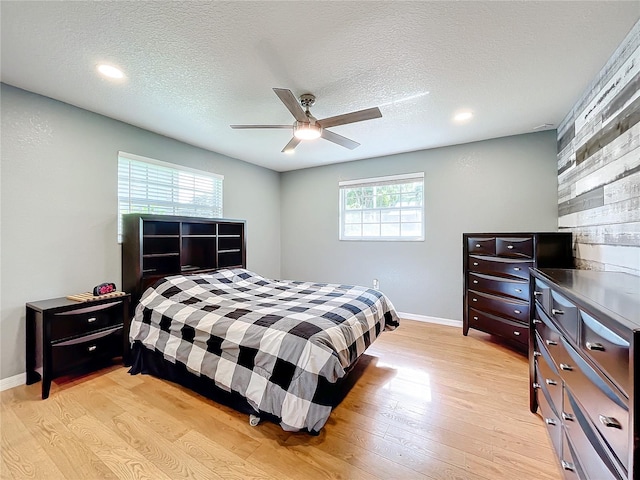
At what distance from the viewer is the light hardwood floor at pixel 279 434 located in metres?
1.55

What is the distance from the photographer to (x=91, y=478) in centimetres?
150

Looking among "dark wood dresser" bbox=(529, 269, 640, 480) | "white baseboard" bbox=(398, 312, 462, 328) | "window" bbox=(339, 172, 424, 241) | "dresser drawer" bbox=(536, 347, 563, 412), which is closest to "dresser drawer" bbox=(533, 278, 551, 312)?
"dark wood dresser" bbox=(529, 269, 640, 480)

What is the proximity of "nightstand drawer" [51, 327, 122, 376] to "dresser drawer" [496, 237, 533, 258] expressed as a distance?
4.13m

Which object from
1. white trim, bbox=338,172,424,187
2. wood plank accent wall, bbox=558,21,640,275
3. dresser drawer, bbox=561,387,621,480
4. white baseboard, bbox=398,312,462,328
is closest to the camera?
dresser drawer, bbox=561,387,621,480

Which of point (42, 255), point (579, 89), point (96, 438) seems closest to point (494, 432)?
point (96, 438)

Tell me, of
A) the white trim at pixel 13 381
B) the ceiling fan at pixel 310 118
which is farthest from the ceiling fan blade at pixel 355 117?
the white trim at pixel 13 381

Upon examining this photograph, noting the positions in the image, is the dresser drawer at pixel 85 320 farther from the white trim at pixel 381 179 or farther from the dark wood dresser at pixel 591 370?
the white trim at pixel 381 179

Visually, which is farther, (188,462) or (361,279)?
(361,279)

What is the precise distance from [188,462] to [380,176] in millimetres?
4154

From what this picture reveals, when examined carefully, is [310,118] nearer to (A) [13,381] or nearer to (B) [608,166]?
(B) [608,166]

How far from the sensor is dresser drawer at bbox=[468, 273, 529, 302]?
2.91 meters

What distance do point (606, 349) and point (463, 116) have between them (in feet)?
9.10

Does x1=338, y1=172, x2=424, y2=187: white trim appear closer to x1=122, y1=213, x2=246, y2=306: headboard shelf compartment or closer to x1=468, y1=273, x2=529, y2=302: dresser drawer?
x1=468, y1=273, x2=529, y2=302: dresser drawer

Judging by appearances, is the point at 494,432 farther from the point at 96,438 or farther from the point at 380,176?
the point at 380,176
